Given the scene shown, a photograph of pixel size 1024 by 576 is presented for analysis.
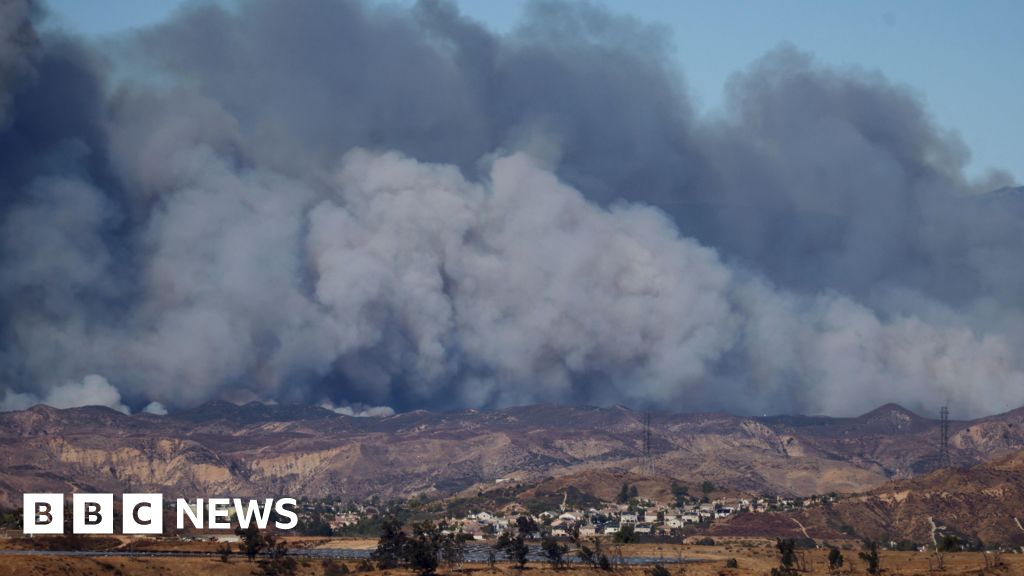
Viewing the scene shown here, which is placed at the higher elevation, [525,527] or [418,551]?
[525,527]

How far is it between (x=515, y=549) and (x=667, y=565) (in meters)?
13.6

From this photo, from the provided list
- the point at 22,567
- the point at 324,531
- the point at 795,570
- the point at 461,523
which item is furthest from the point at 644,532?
the point at 22,567

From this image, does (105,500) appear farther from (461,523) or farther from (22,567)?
(461,523)

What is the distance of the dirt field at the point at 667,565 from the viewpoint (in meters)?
122

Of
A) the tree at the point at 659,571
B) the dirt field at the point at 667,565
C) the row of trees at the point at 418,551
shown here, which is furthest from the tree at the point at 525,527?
the tree at the point at 659,571

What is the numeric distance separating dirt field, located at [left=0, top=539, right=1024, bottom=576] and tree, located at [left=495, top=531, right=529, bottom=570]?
127 centimetres

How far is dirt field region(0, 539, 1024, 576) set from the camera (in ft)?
402

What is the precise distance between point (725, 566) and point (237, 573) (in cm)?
4310

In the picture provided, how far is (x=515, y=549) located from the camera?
5728 inches

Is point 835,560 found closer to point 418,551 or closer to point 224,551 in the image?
point 418,551

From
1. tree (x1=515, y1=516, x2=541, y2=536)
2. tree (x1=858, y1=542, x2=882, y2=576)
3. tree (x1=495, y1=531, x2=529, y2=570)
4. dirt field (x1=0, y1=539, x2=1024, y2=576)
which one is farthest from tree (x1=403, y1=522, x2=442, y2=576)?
tree (x1=858, y1=542, x2=882, y2=576)

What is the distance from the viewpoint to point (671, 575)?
445 ft

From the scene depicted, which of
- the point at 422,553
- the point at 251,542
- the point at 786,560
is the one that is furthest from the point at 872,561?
the point at 251,542

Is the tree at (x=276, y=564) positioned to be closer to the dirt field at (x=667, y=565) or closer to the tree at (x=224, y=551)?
the dirt field at (x=667, y=565)
